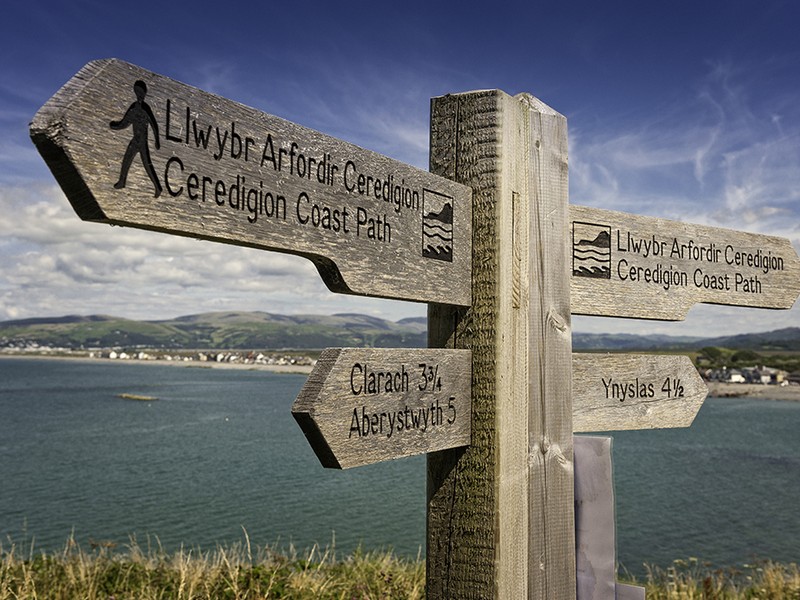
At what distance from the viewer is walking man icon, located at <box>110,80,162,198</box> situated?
4.74 feet

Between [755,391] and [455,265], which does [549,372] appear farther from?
[755,391]

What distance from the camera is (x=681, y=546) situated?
55.9 feet

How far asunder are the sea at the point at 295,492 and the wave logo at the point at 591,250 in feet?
14.1

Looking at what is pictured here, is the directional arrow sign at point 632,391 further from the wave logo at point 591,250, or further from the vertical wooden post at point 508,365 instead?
the wave logo at point 591,250

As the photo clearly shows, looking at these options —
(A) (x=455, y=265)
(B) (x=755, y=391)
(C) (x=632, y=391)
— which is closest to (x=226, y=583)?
(C) (x=632, y=391)

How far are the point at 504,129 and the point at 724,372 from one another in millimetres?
102296

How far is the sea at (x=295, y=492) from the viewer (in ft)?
55.4

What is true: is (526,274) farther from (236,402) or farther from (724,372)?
(724,372)

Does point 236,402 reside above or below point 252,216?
below

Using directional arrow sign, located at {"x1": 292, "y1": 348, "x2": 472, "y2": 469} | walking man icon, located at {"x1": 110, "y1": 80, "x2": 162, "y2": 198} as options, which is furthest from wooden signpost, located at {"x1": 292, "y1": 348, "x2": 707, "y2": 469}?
walking man icon, located at {"x1": 110, "y1": 80, "x2": 162, "y2": 198}

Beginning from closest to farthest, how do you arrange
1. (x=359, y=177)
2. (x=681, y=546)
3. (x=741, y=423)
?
1. (x=359, y=177)
2. (x=681, y=546)
3. (x=741, y=423)

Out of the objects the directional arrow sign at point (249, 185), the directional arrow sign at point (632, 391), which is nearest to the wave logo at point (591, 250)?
the directional arrow sign at point (632, 391)

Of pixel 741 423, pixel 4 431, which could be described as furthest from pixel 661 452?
pixel 4 431

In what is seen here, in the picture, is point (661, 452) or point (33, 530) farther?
point (661, 452)
